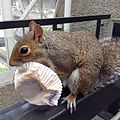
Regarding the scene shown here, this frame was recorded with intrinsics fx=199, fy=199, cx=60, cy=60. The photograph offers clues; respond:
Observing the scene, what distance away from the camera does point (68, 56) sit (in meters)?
0.62

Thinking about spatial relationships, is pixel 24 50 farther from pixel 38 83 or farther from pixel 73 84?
pixel 73 84

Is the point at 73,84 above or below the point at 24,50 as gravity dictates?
below

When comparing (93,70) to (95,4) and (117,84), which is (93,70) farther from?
(95,4)

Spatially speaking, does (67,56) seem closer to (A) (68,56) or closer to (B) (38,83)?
(A) (68,56)

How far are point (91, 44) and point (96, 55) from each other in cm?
5

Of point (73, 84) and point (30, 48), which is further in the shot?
point (73, 84)

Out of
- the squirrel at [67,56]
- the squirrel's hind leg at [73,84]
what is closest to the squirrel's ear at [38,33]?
the squirrel at [67,56]

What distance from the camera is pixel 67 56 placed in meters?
0.62

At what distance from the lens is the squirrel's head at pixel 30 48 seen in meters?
0.49

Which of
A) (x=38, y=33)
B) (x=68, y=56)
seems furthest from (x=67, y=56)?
(x=38, y=33)

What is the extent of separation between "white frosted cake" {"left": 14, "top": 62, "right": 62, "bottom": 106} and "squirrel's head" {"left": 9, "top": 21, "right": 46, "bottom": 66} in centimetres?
2

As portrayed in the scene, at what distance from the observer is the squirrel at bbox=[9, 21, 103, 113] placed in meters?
0.51

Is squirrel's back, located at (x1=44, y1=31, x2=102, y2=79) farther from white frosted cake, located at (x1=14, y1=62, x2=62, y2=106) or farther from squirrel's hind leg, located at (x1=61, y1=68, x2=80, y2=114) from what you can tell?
white frosted cake, located at (x1=14, y1=62, x2=62, y2=106)

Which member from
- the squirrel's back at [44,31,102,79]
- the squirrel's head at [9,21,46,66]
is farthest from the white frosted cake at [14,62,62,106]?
the squirrel's back at [44,31,102,79]
